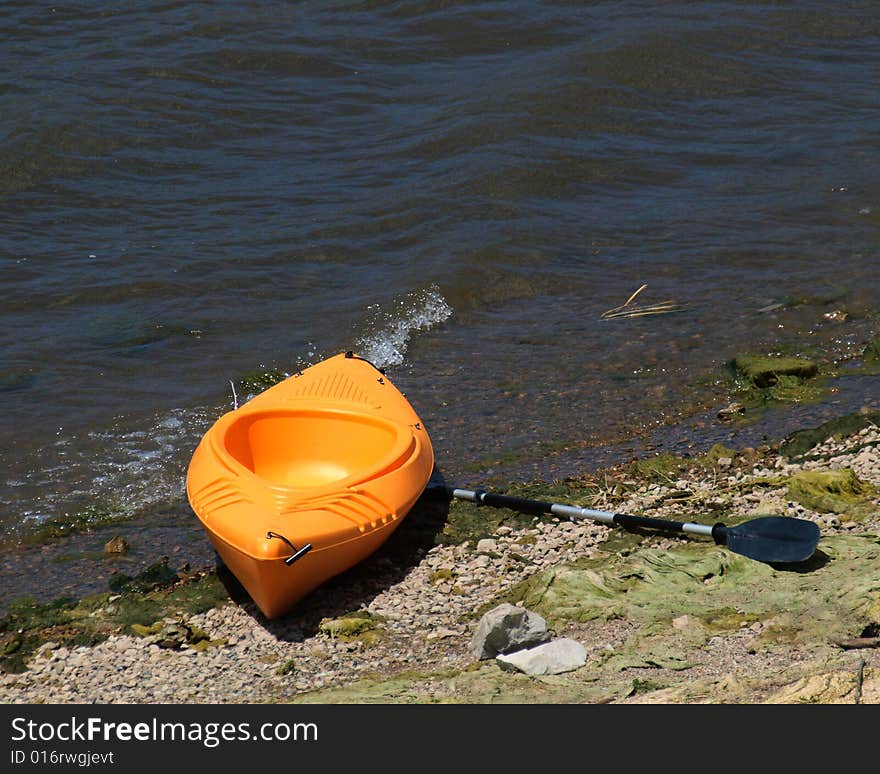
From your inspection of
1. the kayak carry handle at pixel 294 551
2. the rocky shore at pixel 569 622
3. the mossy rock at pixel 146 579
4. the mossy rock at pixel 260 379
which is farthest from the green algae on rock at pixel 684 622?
the mossy rock at pixel 260 379

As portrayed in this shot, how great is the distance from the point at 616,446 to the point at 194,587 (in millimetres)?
2764

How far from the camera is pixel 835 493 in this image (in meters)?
5.82

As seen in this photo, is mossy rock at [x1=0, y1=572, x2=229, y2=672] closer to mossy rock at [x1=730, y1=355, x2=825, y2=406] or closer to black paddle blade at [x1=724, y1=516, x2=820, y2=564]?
black paddle blade at [x1=724, y1=516, x2=820, y2=564]

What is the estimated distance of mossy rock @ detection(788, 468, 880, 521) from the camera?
18.7 feet

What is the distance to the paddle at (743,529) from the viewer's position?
5.16 metres

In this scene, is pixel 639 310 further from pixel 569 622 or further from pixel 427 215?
pixel 569 622

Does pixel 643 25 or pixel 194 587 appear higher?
pixel 643 25

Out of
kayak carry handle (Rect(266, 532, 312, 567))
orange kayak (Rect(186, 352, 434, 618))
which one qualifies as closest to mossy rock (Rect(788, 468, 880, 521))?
orange kayak (Rect(186, 352, 434, 618))

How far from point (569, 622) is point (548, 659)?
464 millimetres

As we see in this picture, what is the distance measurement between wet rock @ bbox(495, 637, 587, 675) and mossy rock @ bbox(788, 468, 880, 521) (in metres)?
1.85

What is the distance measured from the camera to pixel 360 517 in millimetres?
5430

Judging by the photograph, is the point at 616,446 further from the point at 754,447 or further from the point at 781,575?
the point at 781,575

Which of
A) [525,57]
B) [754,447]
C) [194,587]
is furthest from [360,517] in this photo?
[525,57]

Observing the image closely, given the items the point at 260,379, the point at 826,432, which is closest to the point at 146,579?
the point at 260,379
